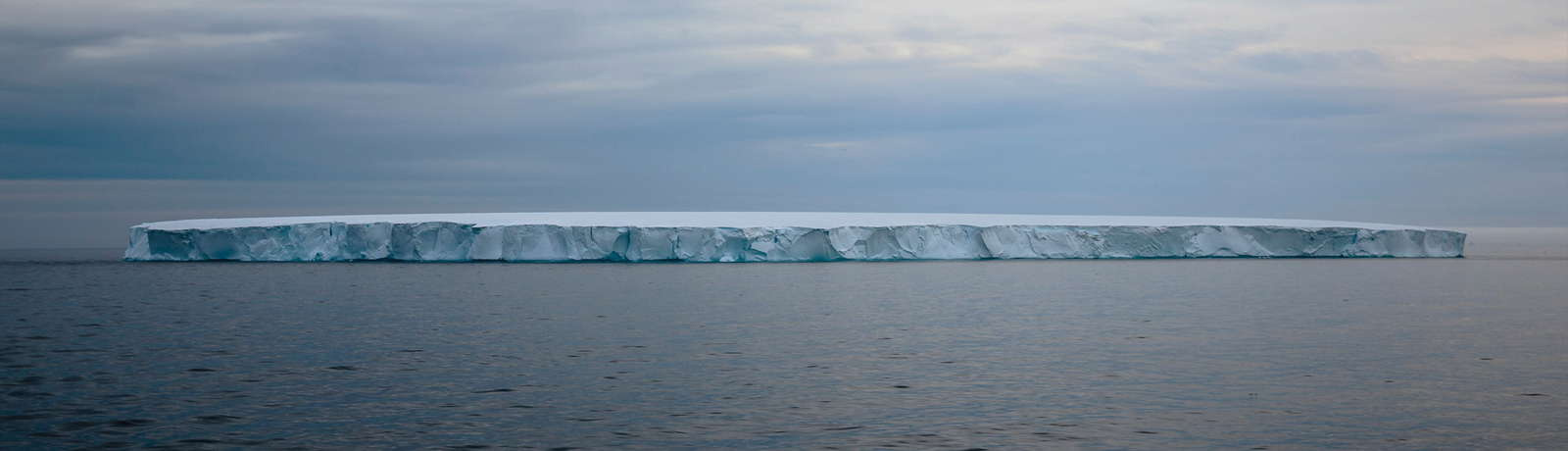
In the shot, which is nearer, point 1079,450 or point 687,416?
point 1079,450

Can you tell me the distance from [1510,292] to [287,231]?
2744cm

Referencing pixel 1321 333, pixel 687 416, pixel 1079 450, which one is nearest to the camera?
pixel 1079 450

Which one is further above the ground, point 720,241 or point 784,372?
point 720,241

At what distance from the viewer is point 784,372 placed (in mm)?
9133

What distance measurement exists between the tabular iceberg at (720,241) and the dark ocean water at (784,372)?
8.84 meters

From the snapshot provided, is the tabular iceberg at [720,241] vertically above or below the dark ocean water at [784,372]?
above

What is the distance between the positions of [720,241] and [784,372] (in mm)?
18745

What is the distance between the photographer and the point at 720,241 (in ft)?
91.2

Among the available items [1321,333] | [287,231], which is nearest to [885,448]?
[1321,333]

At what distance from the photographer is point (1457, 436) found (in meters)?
6.30

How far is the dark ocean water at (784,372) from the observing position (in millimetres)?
6457

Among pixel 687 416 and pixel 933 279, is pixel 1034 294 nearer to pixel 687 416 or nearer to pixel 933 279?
pixel 933 279

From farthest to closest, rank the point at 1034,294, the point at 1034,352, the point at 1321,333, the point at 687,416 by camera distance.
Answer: the point at 1034,294, the point at 1321,333, the point at 1034,352, the point at 687,416

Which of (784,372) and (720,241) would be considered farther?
(720,241)
